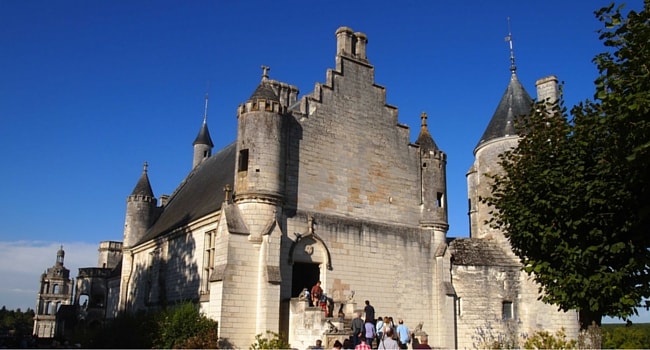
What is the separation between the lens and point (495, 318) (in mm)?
24984

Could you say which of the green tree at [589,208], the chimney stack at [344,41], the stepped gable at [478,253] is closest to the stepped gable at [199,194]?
the chimney stack at [344,41]

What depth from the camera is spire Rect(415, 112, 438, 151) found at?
88.5 feet

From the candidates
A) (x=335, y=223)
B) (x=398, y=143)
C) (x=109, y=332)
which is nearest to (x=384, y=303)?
(x=335, y=223)

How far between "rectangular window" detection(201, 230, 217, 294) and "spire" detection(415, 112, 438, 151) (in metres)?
10.4

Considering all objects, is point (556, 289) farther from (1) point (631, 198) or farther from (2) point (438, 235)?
(2) point (438, 235)

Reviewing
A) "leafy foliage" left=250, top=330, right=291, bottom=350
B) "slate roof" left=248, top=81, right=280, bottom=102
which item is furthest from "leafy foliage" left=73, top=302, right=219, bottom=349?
"slate roof" left=248, top=81, right=280, bottom=102

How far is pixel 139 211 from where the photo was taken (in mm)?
34406

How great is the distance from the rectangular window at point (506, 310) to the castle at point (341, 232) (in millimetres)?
49

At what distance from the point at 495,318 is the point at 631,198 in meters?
12.9

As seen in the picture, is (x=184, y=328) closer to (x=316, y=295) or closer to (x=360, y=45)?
(x=316, y=295)

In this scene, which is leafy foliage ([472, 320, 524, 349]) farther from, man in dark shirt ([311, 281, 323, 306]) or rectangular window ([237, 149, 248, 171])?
rectangular window ([237, 149, 248, 171])

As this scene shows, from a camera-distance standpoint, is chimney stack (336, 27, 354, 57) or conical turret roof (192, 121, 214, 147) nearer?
chimney stack (336, 27, 354, 57)

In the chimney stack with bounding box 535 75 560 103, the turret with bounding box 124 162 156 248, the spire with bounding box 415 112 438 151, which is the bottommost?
the turret with bounding box 124 162 156 248

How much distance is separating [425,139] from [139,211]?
17.6 meters
